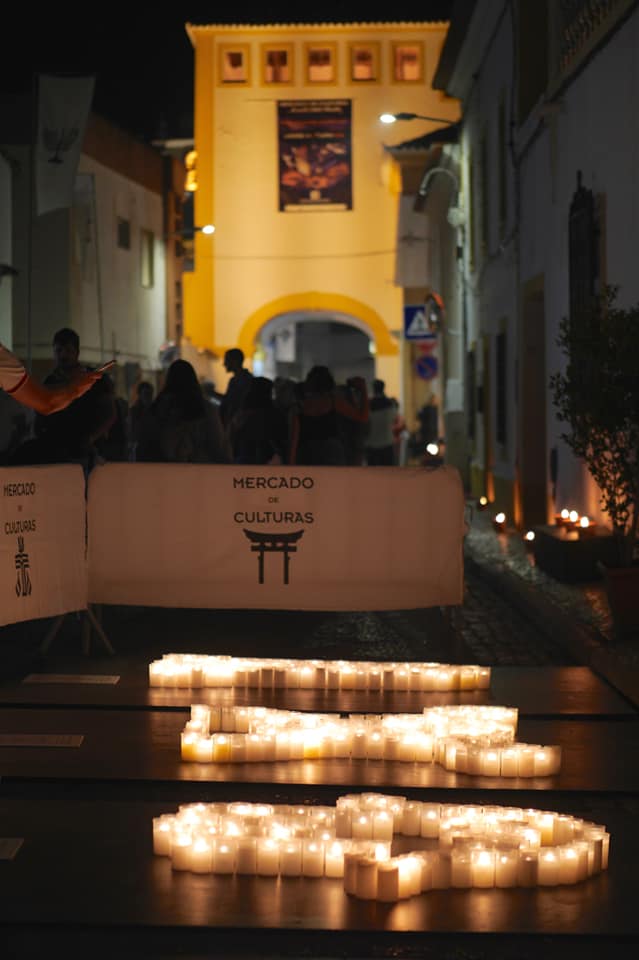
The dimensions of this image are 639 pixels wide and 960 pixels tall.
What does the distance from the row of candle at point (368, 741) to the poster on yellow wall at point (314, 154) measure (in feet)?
157

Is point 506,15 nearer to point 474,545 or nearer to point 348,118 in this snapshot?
point 474,545

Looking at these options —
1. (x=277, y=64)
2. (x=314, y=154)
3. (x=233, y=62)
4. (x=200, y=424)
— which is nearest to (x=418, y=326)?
(x=314, y=154)

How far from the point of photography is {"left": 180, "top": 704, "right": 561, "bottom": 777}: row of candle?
26.6ft

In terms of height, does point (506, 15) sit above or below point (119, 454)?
above

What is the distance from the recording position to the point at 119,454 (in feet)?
57.4

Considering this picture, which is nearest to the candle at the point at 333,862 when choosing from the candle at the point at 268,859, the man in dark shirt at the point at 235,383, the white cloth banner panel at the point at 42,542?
the candle at the point at 268,859

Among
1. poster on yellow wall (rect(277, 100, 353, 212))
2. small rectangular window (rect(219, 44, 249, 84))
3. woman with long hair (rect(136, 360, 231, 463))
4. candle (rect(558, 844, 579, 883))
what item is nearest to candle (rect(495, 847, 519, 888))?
candle (rect(558, 844, 579, 883))

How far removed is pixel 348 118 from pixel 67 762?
49062mm

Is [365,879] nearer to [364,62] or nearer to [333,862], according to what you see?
[333,862]

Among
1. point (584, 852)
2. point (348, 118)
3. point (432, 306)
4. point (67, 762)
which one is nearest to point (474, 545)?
point (67, 762)

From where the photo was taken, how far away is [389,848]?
6.36 m

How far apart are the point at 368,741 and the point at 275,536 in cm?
410

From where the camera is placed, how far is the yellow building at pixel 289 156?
2196 inches

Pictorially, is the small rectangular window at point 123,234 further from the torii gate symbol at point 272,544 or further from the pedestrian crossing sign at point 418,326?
the torii gate symbol at point 272,544
